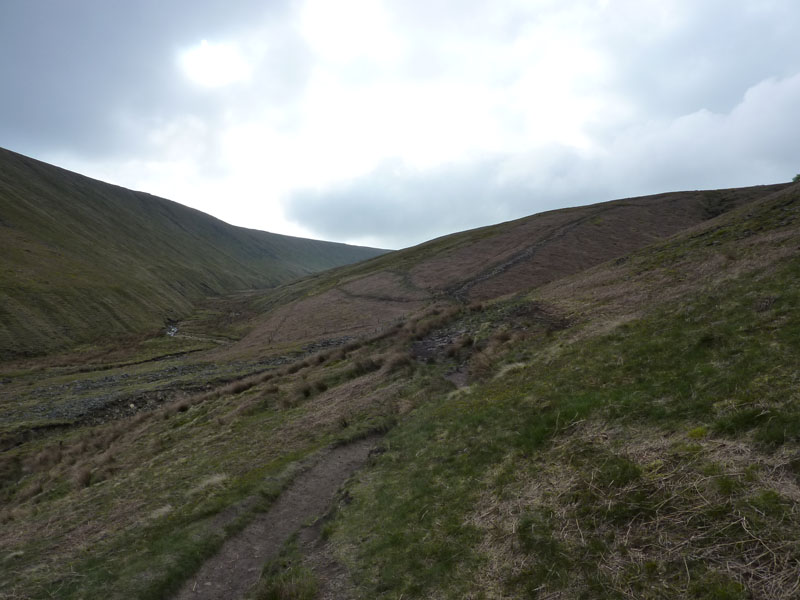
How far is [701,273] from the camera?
81.4 feet

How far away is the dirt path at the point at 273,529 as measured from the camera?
12.1 meters

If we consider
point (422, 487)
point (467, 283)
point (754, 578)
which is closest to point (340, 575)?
point (422, 487)

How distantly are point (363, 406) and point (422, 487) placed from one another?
11254 millimetres

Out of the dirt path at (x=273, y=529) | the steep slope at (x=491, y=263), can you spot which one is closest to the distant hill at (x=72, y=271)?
the steep slope at (x=491, y=263)

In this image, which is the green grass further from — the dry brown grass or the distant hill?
the distant hill

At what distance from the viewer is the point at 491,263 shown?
75.2m

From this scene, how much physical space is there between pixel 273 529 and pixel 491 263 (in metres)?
65.6

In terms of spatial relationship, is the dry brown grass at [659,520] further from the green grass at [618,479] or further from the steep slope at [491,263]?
the steep slope at [491,263]

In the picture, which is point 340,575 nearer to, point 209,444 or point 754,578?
point 754,578

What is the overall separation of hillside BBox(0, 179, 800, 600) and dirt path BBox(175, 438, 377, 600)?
0.08 meters

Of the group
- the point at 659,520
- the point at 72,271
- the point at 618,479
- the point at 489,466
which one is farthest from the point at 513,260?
the point at 72,271

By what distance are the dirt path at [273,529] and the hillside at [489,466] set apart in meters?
0.08

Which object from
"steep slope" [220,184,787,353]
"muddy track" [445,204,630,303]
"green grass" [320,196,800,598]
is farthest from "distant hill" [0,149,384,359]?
"green grass" [320,196,800,598]

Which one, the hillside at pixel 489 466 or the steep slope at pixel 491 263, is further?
the steep slope at pixel 491 263
